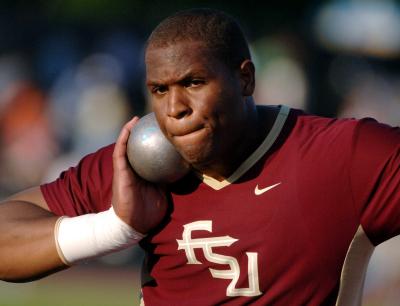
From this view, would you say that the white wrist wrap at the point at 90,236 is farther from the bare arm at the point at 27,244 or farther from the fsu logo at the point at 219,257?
the fsu logo at the point at 219,257

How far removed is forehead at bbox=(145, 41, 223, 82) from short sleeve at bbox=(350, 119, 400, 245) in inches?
27.6

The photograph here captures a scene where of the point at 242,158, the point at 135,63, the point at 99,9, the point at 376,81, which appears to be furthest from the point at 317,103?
the point at 242,158

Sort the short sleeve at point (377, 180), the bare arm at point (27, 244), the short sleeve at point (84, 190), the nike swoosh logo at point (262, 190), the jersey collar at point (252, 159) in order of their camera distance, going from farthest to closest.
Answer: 1. the short sleeve at point (84, 190)
2. the bare arm at point (27, 244)
3. the jersey collar at point (252, 159)
4. the nike swoosh logo at point (262, 190)
5. the short sleeve at point (377, 180)

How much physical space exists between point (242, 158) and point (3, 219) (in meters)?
Answer: 1.21

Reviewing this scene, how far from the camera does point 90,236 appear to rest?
14.4 ft

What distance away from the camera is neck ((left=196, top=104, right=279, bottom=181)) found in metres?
4.25

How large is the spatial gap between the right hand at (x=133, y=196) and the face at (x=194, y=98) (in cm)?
27

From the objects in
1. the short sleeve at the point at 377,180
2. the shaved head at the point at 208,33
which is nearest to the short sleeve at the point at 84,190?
the shaved head at the point at 208,33

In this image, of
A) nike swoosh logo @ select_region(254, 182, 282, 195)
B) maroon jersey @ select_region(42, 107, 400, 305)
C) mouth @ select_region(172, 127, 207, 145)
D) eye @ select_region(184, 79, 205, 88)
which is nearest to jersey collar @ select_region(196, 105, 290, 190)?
maroon jersey @ select_region(42, 107, 400, 305)

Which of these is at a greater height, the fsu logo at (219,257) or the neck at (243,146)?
the neck at (243,146)

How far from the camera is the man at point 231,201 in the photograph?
13.2 ft

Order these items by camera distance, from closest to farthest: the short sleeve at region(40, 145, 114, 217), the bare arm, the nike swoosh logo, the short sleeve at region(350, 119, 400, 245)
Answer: the short sleeve at region(350, 119, 400, 245), the nike swoosh logo, the bare arm, the short sleeve at region(40, 145, 114, 217)

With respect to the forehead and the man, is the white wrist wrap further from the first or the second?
the forehead

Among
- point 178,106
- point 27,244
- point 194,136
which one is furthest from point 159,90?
point 27,244
